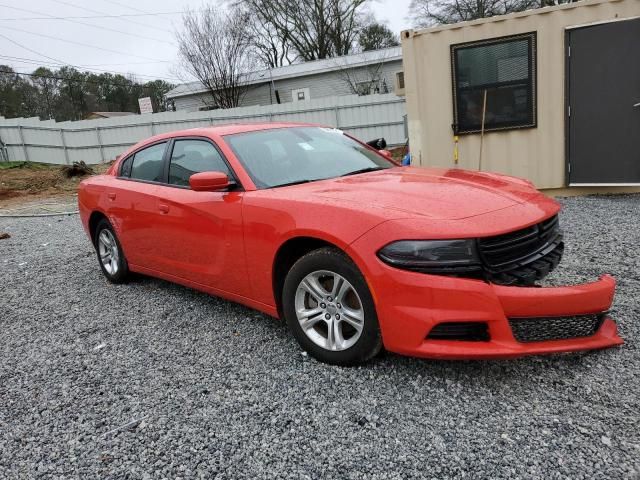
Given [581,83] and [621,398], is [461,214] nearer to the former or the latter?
[621,398]

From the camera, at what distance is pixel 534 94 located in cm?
714

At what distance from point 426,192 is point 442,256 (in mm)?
594

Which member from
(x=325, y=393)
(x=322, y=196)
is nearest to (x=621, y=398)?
(x=325, y=393)

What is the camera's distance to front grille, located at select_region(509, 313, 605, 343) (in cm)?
244

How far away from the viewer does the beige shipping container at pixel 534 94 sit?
683 centimetres

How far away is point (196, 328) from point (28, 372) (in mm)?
1096

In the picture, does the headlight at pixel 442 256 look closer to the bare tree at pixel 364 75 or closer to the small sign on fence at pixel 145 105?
the small sign on fence at pixel 145 105

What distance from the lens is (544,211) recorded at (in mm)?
2873

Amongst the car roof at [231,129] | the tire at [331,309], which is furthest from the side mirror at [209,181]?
the tire at [331,309]

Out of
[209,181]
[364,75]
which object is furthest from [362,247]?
[364,75]

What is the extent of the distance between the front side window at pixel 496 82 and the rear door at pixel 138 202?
16.0 ft

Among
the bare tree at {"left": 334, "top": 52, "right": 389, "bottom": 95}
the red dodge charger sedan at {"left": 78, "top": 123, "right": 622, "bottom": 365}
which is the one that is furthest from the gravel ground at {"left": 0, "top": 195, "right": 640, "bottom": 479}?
the bare tree at {"left": 334, "top": 52, "right": 389, "bottom": 95}

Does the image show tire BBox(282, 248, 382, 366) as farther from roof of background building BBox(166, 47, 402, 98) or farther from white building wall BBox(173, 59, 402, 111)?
roof of background building BBox(166, 47, 402, 98)

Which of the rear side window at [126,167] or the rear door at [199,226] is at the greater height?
the rear side window at [126,167]
